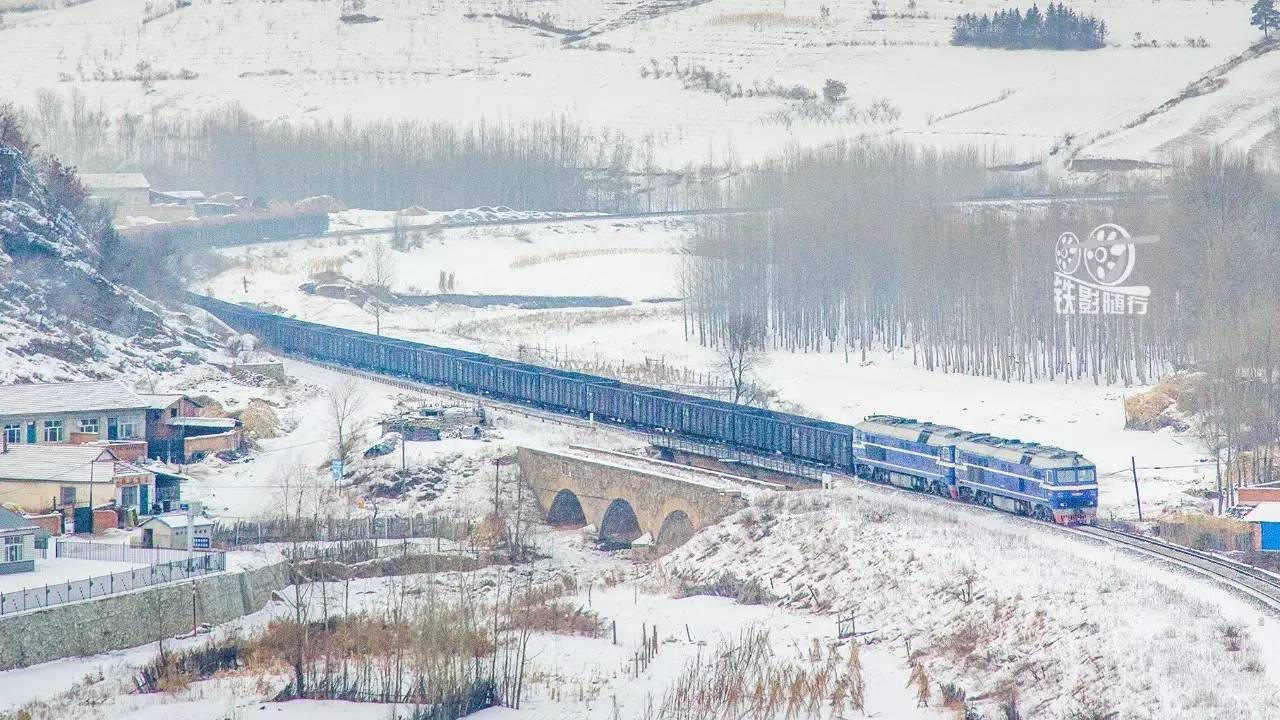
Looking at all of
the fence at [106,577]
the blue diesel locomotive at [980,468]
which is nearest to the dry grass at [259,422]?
Result: the fence at [106,577]

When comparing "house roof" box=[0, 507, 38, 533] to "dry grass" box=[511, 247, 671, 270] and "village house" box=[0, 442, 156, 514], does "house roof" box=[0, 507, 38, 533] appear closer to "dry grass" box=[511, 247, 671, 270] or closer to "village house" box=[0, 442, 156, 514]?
"village house" box=[0, 442, 156, 514]

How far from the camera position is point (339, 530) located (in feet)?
201

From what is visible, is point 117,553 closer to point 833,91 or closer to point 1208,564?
point 1208,564

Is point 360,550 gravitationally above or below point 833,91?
below

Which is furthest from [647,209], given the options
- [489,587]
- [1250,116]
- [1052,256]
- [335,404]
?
[489,587]

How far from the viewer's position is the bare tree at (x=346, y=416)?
238 ft

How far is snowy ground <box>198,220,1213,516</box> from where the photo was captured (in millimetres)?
71625

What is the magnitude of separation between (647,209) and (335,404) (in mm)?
90105

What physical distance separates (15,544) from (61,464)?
32.4 ft

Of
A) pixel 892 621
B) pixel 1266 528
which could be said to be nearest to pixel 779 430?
pixel 892 621

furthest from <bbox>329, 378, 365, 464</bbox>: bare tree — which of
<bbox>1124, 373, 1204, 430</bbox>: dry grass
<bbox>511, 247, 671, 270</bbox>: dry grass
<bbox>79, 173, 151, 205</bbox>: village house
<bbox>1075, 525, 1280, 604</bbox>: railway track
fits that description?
<bbox>79, 173, 151, 205</bbox>: village house

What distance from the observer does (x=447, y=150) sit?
166 m

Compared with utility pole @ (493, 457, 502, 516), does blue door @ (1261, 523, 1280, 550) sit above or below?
above

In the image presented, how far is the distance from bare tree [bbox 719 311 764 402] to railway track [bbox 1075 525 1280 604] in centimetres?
3309
